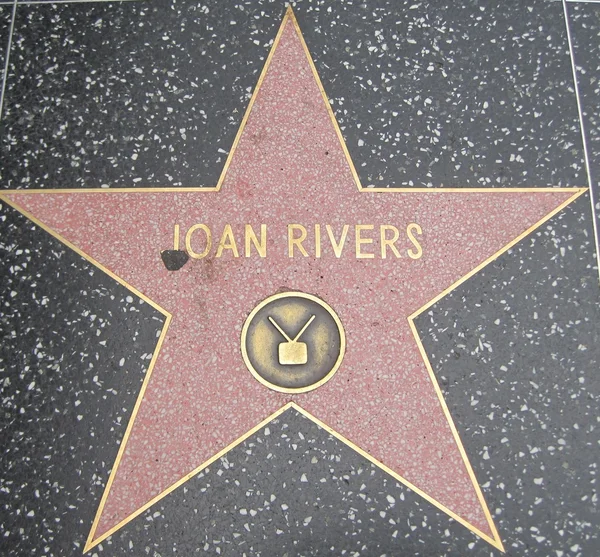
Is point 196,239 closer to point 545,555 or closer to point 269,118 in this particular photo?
point 269,118

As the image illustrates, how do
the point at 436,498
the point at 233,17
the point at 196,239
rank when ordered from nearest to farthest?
the point at 436,498
the point at 196,239
the point at 233,17

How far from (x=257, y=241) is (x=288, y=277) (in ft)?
0.36

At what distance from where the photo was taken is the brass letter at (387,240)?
122cm

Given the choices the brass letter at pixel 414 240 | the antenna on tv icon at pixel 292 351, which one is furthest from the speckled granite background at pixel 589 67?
the antenna on tv icon at pixel 292 351

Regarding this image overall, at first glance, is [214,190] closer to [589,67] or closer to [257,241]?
[257,241]

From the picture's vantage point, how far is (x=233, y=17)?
1.31 m

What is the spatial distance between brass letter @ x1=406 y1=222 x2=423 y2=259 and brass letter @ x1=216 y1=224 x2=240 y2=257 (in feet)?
1.31

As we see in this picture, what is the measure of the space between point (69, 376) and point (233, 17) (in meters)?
0.95

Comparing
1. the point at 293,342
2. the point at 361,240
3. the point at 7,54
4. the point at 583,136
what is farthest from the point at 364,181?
the point at 7,54

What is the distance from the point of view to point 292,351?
1.16 m

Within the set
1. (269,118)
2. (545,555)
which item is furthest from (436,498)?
(269,118)

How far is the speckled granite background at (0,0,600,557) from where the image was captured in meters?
1.12

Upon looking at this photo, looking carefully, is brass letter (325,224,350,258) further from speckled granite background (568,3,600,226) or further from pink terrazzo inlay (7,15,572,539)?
speckled granite background (568,3,600,226)

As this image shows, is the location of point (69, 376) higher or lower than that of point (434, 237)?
lower
